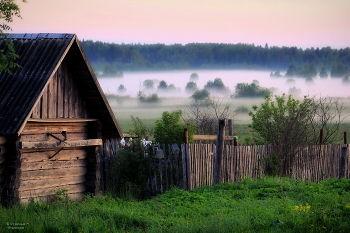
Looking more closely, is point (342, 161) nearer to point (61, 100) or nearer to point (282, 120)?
point (282, 120)

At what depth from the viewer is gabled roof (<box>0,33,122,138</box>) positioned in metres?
12.5

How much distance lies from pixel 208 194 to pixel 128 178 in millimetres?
3526

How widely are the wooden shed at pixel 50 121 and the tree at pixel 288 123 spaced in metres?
7.24

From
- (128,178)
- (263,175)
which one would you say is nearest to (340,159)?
(263,175)

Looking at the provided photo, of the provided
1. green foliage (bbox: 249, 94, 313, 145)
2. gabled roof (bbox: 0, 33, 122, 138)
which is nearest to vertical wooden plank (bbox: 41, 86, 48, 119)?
gabled roof (bbox: 0, 33, 122, 138)

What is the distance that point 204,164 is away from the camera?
1593 centimetres

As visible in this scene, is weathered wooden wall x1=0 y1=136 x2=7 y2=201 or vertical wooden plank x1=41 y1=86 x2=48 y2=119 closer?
weathered wooden wall x1=0 y1=136 x2=7 y2=201

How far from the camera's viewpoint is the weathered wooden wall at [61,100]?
1361cm

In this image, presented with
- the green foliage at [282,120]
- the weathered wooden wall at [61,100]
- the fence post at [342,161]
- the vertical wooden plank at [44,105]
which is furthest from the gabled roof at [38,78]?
the fence post at [342,161]

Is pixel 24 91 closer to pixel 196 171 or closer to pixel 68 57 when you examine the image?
pixel 68 57

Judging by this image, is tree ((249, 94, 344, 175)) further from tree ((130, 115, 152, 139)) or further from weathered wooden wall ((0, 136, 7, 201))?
weathered wooden wall ((0, 136, 7, 201))

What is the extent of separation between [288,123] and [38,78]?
11.1 meters

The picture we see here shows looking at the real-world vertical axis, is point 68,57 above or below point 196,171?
above

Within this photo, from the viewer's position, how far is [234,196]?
1354 centimetres
